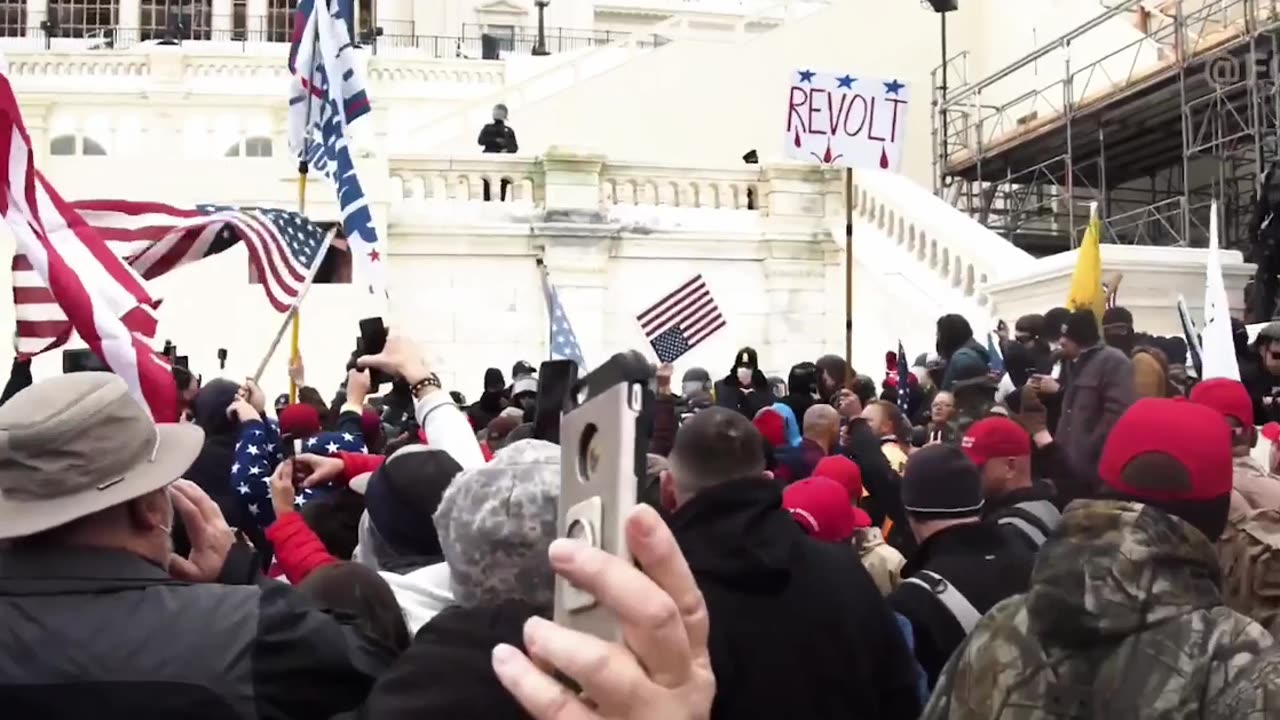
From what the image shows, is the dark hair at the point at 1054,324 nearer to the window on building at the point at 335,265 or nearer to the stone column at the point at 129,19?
the window on building at the point at 335,265

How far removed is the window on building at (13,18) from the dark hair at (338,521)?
40036 millimetres

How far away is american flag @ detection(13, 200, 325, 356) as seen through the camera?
6461 mm

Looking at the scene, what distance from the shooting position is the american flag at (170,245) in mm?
6461

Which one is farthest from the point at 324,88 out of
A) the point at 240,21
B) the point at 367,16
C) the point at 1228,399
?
the point at 240,21

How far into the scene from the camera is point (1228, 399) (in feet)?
15.7

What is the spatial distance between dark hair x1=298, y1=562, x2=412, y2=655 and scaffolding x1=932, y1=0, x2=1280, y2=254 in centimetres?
1488

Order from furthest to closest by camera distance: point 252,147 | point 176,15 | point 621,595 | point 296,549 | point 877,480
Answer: point 176,15 < point 252,147 < point 877,480 < point 296,549 < point 621,595

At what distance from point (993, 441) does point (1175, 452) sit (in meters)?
2.05

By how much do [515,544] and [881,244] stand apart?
1443 cm

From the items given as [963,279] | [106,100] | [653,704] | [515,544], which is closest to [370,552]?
[515,544]

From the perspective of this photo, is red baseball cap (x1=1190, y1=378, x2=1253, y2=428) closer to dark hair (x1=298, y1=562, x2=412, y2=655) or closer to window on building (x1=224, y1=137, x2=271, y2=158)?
dark hair (x1=298, y1=562, x2=412, y2=655)

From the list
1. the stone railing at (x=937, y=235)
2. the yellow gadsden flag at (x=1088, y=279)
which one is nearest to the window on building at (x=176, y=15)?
the stone railing at (x=937, y=235)

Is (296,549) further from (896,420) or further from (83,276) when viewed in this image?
(896,420)

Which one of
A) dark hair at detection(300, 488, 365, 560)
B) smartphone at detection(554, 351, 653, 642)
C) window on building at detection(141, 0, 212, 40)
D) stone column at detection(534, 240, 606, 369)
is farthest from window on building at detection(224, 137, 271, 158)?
smartphone at detection(554, 351, 653, 642)
